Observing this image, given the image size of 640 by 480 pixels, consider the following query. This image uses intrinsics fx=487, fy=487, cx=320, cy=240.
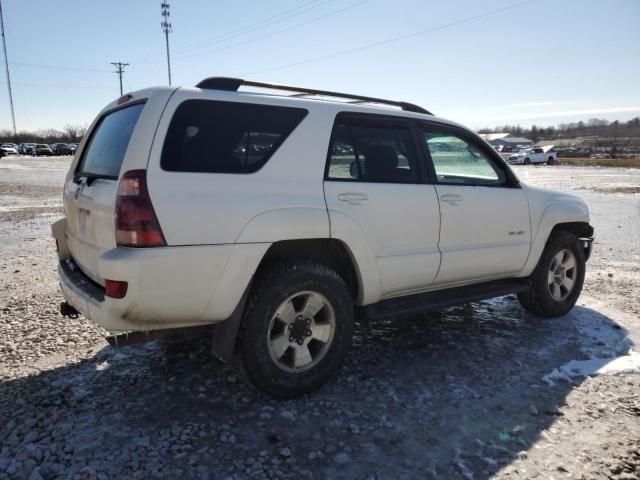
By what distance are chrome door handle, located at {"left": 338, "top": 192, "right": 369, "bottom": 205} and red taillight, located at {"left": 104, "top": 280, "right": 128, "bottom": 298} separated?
1.48 m

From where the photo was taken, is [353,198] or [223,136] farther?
[353,198]

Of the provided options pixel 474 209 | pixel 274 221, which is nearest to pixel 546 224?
pixel 474 209

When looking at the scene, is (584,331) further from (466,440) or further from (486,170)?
(466,440)

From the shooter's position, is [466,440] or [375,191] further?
[375,191]

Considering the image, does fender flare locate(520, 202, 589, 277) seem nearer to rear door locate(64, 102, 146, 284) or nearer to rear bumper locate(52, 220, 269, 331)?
rear bumper locate(52, 220, 269, 331)

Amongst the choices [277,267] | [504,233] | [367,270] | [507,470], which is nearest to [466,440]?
[507,470]

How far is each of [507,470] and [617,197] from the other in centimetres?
1646

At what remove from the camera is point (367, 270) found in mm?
3461

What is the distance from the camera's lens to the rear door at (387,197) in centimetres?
338

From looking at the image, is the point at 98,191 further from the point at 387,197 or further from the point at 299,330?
the point at 387,197

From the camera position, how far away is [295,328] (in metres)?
3.26

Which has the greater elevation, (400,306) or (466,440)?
(400,306)

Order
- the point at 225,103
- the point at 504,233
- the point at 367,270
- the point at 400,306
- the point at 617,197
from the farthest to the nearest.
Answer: the point at 617,197
the point at 504,233
the point at 400,306
the point at 367,270
the point at 225,103

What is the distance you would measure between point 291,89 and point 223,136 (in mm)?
756
